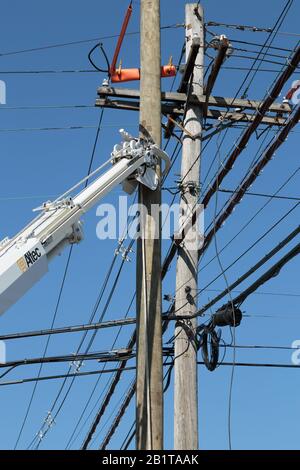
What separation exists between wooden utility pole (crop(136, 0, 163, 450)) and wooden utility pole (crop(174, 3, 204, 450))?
11.8 feet

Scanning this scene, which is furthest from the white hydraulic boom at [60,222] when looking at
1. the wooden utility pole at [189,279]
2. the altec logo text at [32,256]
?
the wooden utility pole at [189,279]

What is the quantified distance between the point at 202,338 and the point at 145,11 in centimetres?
487

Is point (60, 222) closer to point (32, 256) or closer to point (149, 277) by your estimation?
point (32, 256)

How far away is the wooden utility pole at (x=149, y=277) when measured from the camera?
8211 mm

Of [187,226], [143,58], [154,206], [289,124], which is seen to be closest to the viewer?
[154,206]

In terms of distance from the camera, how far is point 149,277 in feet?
28.8

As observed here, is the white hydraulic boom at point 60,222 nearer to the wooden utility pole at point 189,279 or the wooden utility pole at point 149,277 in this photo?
the wooden utility pole at point 149,277

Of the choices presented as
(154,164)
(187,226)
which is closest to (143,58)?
(154,164)

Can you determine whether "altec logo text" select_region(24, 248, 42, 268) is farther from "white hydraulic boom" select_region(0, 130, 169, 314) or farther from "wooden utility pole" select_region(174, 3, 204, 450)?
"wooden utility pole" select_region(174, 3, 204, 450)

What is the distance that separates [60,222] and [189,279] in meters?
4.87

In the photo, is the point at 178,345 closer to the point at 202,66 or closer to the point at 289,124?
the point at 289,124

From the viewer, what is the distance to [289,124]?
11055 millimetres

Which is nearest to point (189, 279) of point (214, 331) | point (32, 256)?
point (214, 331)

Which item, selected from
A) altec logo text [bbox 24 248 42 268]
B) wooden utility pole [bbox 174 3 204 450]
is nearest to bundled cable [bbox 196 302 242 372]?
wooden utility pole [bbox 174 3 204 450]
